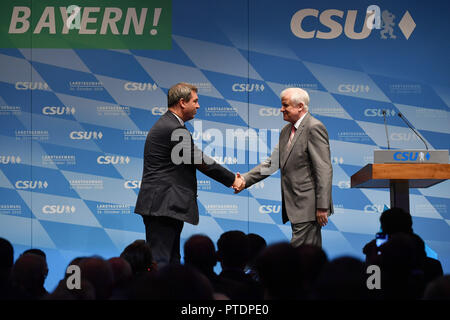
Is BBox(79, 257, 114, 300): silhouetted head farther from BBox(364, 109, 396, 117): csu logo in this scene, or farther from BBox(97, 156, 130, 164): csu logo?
BBox(364, 109, 396, 117): csu logo

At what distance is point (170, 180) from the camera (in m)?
3.35

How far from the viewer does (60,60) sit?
5.55 meters

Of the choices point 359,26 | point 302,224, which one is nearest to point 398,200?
point 302,224

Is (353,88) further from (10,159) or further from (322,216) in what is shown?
(10,159)

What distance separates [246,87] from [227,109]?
0.31 m

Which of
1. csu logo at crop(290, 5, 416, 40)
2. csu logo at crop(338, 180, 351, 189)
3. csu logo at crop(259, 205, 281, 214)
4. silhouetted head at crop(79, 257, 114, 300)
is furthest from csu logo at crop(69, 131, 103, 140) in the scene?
silhouetted head at crop(79, 257, 114, 300)

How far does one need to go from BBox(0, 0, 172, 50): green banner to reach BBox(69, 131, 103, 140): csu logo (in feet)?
3.00

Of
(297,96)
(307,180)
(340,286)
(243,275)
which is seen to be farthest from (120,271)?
(297,96)

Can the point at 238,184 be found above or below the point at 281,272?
above

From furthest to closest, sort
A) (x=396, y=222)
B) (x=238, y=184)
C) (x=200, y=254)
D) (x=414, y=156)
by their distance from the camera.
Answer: (x=238, y=184)
(x=414, y=156)
(x=396, y=222)
(x=200, y=254)

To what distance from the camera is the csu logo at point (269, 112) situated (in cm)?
553

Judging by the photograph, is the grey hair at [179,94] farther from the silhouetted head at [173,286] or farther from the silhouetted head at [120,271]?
the silhouetted head at [173,286]

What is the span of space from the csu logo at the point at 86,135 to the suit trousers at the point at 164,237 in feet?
7.95
